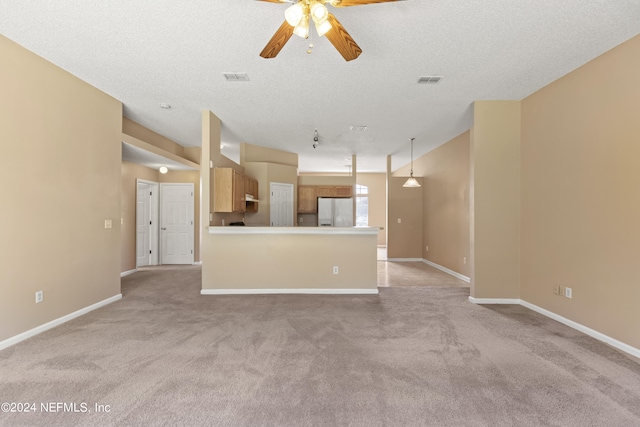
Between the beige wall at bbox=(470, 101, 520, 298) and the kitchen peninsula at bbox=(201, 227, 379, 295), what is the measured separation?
158cm

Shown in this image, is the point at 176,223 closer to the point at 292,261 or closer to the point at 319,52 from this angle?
the point at 292,261

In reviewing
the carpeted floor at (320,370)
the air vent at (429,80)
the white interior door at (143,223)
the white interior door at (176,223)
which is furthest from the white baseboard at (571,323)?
the white interior door at (143,223)

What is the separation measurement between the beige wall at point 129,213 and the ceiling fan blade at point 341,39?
5861 millimetres

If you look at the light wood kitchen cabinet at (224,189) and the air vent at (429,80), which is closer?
the air vent at (429,80)

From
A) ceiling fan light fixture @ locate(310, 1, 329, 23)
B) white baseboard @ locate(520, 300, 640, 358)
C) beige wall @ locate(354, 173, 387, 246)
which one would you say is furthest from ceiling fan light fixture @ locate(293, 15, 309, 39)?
beige wall @ locate(354, 173, 387, 246)

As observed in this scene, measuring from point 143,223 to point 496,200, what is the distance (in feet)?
24.8

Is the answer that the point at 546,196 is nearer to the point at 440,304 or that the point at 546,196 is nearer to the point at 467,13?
the point at 440,304

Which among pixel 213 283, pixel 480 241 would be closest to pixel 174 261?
pixel 213 283

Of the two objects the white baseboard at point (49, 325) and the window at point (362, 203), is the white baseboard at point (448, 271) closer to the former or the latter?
the window at point (362, 203)

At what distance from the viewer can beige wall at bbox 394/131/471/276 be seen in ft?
19.3

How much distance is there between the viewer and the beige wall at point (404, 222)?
27.4ft

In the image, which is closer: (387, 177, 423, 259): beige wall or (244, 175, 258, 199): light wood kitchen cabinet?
(244, 175, 258, 199): light wood kitchen cabinet

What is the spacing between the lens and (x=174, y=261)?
7602 mm

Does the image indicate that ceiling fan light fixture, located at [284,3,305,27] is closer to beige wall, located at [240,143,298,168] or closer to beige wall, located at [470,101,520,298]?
beige wall, located at [470,101,520,298]
